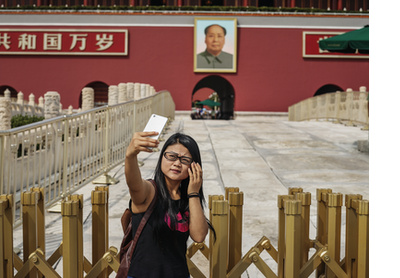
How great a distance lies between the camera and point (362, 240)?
112 inches

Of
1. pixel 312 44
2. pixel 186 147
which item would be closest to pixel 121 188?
pixel 186 147

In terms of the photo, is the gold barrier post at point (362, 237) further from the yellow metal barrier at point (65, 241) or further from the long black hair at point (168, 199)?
the yellow metal barrier at point (65, 241)

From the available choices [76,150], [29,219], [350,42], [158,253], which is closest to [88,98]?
[76,150]

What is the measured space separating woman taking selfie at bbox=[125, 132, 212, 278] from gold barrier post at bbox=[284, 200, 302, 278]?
1.92ft

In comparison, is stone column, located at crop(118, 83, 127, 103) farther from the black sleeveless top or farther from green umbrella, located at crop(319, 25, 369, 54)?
the black sleeveless top

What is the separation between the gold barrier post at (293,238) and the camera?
2663 mm

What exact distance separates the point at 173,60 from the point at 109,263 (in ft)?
69.8

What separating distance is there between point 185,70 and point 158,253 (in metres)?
21.6

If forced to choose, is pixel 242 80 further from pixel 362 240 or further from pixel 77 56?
pixel 362 240

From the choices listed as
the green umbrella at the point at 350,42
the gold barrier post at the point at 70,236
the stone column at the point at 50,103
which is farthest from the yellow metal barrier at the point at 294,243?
the stone column at the point at 50,103

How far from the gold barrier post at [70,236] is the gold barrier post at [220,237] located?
779 mm

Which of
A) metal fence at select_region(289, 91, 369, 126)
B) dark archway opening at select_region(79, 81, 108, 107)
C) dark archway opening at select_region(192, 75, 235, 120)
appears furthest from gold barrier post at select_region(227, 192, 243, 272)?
dark archway opening at select_region(192, 75, 235, 120)

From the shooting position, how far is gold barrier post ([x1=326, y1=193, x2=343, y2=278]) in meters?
2.89

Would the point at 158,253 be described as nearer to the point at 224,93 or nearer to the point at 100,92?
the point at 100,92
